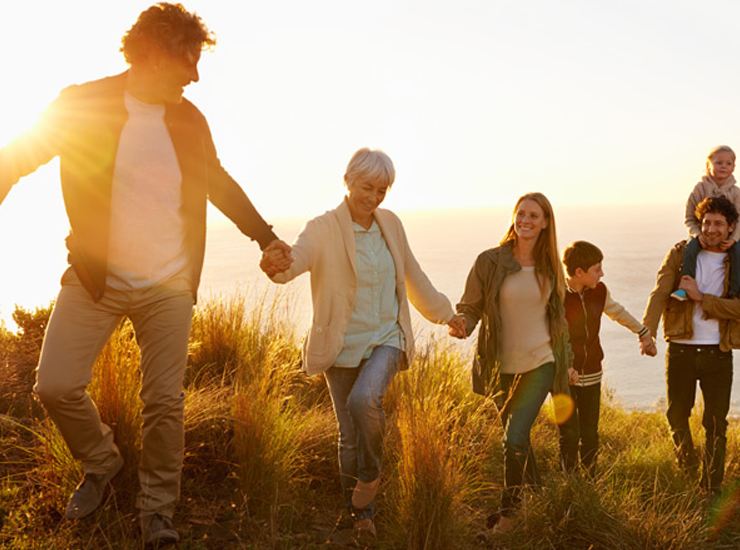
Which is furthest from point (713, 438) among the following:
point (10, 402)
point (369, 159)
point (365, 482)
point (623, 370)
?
point (623, 370)

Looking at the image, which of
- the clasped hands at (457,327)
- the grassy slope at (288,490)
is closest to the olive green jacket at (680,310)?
the grassy slope at (288,490)

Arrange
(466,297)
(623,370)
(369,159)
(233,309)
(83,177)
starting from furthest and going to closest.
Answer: (623,370), (233,309), (466,297), (369,159), (83,177)

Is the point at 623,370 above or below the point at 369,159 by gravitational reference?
below

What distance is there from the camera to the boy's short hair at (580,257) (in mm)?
4734

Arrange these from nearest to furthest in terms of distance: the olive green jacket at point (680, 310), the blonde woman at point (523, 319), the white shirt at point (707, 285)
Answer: the blonde woman at point (523, 319) → the olive green jacket at point (680, 310) → the white shirt at point (707, 285)

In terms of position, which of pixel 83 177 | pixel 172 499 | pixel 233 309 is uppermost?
pixel 83 177

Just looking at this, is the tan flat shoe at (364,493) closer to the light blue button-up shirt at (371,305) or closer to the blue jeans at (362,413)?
the blue jeans at (362,413)

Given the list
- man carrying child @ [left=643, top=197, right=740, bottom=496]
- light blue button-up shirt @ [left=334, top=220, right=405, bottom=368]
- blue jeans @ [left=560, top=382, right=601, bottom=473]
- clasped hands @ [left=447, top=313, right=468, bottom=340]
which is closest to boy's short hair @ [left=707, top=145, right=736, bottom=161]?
man carrying child @ [left=643, top=197, right=740, bottom=496]

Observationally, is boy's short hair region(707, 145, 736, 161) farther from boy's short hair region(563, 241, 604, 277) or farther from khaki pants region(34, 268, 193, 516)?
khaki pants region(34, 268, 193, 516)

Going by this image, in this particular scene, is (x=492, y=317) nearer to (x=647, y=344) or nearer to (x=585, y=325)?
(x=585, y=325)

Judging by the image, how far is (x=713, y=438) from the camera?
16.0 feet

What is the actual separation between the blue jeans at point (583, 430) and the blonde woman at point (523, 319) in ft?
2.21

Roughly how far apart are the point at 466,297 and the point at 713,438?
2.25m

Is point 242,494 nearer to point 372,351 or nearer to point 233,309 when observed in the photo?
point 372,351
